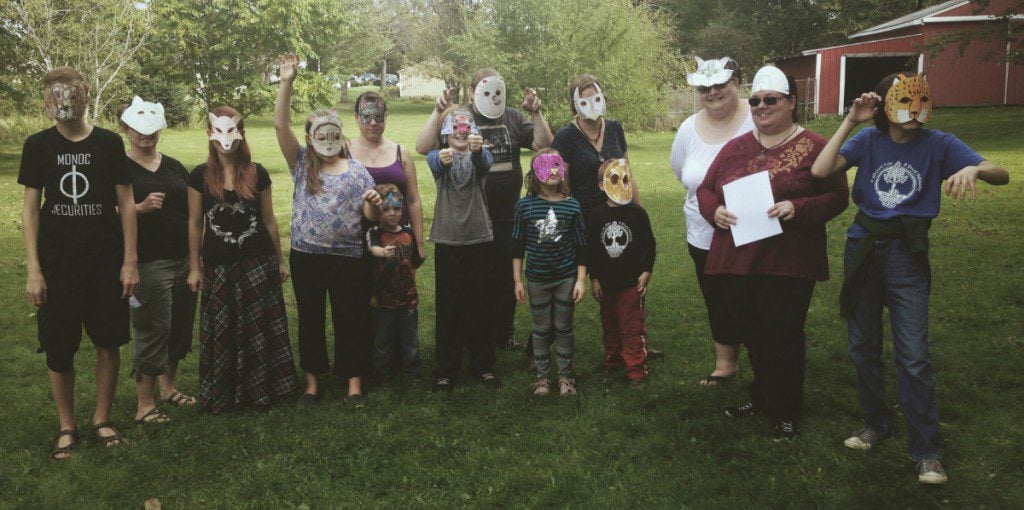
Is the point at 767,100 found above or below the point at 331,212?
above

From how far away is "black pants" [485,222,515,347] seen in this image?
6.62 m

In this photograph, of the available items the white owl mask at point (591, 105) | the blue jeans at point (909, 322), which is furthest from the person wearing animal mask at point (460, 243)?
the blue jeans at point (909, 322)

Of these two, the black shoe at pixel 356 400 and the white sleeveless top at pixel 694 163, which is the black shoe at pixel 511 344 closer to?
the black shoe at pixel 356 400

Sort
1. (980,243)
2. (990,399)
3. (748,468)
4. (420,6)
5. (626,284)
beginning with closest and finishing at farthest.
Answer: (748,468), (990,399), (626,284), (980,243), (420,6)

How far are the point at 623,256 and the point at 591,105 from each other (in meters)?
1.19

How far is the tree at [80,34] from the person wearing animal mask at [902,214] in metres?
21.1

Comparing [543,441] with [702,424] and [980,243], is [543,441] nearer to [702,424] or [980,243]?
[702,424]

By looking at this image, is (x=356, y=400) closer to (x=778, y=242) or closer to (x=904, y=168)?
(x=778, y=242)

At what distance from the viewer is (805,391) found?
5.86m

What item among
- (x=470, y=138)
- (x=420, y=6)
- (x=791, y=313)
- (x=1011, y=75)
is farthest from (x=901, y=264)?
(x=420, y=6)

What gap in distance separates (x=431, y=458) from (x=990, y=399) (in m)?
3.91

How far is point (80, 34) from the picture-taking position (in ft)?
70.4

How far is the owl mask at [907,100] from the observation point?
4250 mm

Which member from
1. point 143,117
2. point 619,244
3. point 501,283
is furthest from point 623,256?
point 143,117
